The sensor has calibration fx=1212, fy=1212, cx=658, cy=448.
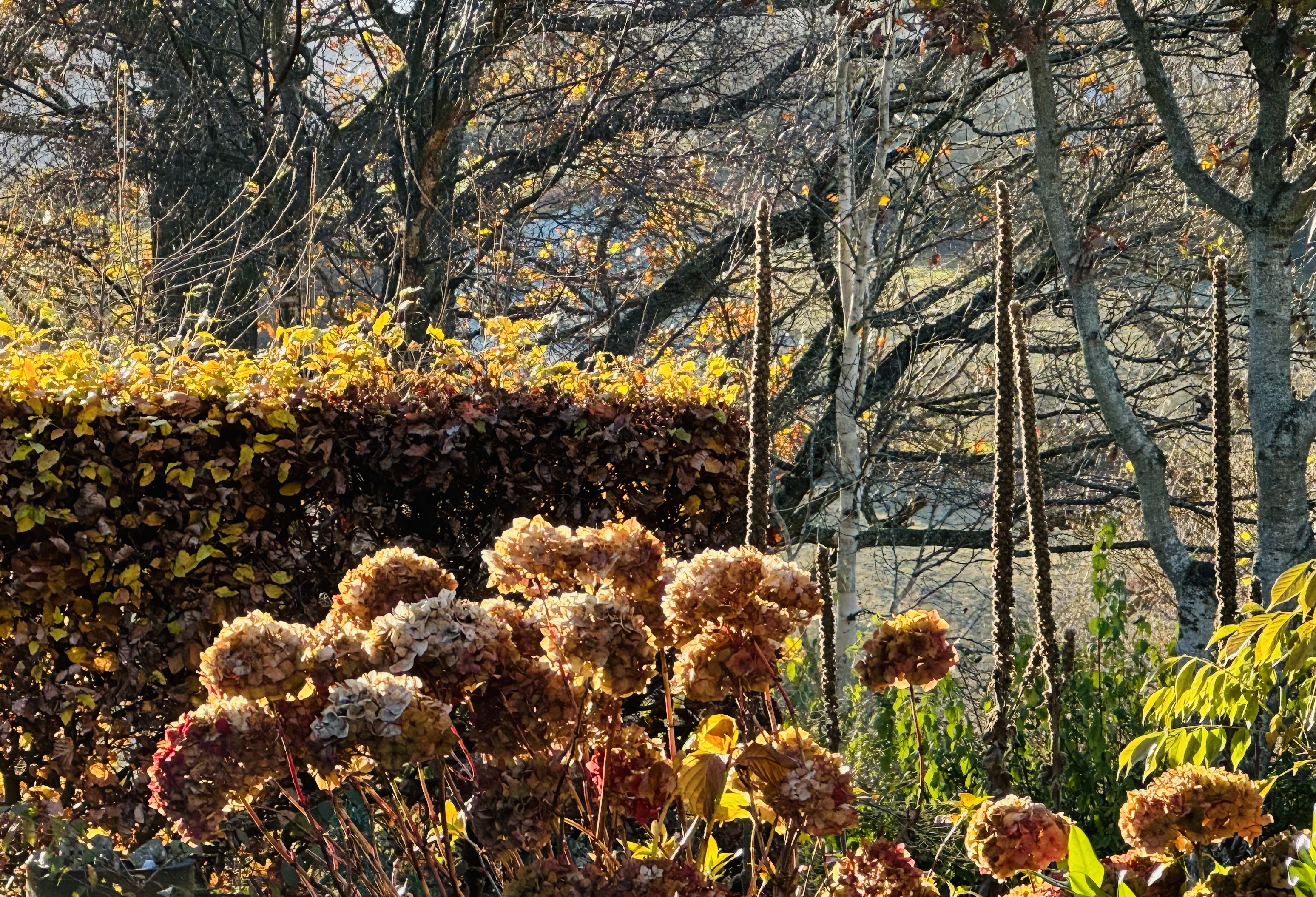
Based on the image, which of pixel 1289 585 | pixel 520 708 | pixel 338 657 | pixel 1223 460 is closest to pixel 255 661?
pixel 338 657

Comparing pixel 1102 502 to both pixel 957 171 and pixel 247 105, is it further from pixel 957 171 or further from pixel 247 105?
pixel 247 105

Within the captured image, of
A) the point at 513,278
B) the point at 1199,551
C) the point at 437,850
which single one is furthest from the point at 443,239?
the point at 437,850

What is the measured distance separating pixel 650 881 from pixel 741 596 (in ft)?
1.07

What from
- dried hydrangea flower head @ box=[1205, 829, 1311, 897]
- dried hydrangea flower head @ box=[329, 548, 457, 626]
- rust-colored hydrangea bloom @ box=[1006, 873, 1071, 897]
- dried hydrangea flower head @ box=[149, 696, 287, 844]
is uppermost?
dried hydrangea flower head @ box=[329, 548, 457, 626]

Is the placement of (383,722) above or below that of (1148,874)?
above

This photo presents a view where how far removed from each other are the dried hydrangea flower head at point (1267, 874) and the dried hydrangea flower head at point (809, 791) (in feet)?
1.67

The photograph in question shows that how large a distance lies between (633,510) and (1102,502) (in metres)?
4.28

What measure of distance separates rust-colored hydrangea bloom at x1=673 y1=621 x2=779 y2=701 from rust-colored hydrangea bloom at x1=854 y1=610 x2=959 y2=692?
181 mm

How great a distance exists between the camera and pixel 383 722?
1213 millimetres

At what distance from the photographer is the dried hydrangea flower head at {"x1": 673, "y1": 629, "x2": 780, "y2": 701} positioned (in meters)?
1.40

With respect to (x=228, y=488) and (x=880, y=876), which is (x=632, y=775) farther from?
(x=228, y=488)

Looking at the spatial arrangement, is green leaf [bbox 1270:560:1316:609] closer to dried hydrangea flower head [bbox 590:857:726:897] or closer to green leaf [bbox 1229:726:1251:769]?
green leaf [bbox 1229:726:1251:769]

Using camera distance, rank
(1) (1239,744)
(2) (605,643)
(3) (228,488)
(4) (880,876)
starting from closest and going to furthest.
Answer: (2) (605,643), (4) (880,876), (1) (1239,744), (3) (228,488)

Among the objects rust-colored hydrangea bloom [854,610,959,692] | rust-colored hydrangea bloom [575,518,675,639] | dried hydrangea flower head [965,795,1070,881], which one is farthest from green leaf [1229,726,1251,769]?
rust-colored hydrangea bloom [575,518,675,639]
